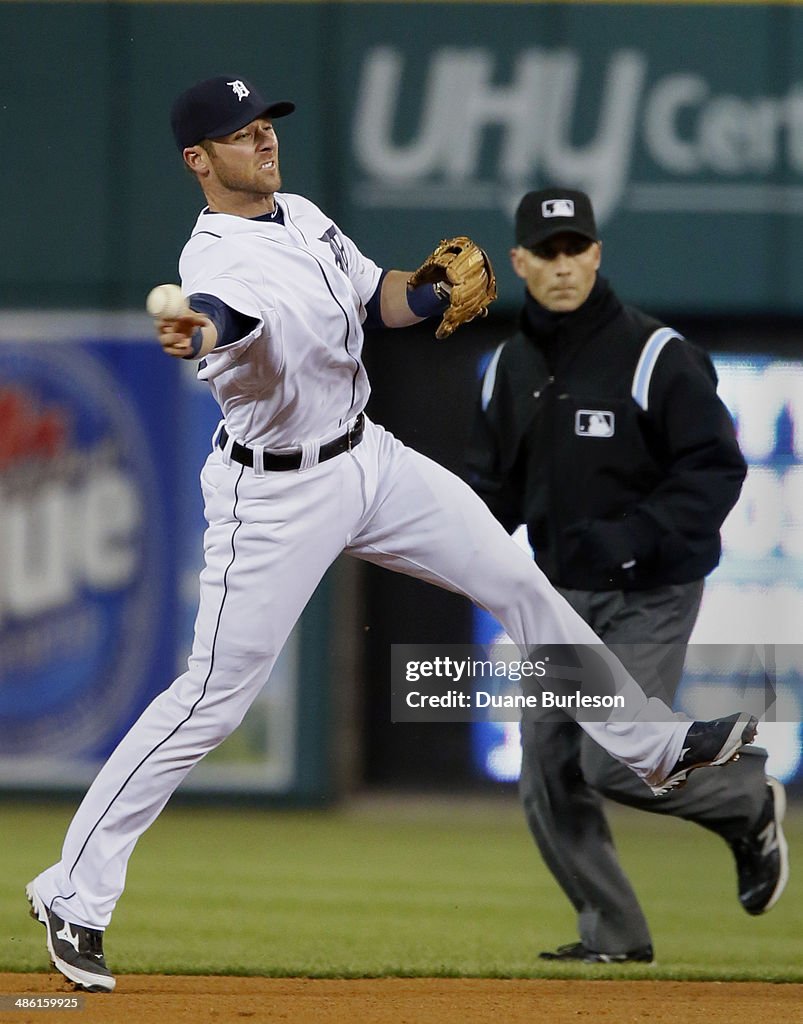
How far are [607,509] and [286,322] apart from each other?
1064 millimetres

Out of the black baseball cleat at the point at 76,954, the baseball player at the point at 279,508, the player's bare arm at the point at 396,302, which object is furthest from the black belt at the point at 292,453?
the black baseball cleat at the point at 76,954

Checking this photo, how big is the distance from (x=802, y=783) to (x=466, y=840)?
3.43 ft

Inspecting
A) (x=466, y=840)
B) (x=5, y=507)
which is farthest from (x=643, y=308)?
(x=5, y=507)

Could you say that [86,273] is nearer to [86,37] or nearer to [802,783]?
[86,37]

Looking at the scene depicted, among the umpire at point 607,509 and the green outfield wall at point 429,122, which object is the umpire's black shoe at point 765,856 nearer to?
the umpire at point 607,509

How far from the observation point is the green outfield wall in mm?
4918

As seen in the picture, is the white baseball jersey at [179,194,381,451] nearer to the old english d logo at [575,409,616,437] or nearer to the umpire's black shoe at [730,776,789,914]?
the old english d logo at [575,409,616,437]

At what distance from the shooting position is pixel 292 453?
304cm

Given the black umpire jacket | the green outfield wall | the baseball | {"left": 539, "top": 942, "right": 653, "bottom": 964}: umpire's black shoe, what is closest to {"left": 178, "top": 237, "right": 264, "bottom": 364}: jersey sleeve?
the baseball

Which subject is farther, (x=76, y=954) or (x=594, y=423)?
(x=594, y=423)

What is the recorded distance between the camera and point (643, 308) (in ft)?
17.1

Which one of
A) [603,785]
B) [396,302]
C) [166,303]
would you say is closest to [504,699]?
[603,785]

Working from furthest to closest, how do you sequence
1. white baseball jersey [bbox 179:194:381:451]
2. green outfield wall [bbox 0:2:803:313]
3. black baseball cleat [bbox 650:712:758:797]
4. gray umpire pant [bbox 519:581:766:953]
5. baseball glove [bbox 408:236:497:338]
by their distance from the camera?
green outfield wall [bbox 0:2:803:313]
gray umpire pant [bbox 519:581:766:953]
black baseball cleat [bbox 650:712:758:797]
baseball glove [bbox 408:236:497:338]
white baseball jersey [bbox 179:194:381:451]

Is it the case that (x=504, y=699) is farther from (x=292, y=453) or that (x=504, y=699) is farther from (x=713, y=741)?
(x=292, y=453)
